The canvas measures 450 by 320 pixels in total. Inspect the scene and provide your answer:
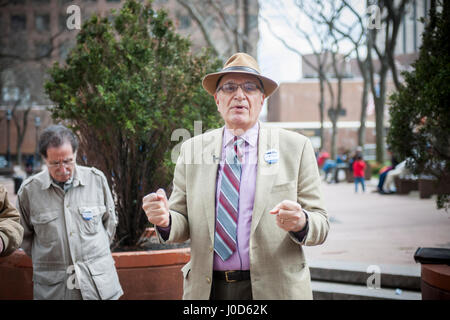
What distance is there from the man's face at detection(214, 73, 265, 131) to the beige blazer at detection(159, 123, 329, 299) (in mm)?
123

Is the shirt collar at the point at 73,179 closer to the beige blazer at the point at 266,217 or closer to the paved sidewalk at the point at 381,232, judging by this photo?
the beige blazer at the point at 266,217

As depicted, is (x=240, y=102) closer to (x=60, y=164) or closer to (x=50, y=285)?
(x=60, y=164)

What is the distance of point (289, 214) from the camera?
2.05 m

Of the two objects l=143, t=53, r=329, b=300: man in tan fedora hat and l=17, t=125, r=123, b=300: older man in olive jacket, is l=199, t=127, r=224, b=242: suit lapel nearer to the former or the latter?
l=143, t=53, r=329, b=300: man in tan fedora hat

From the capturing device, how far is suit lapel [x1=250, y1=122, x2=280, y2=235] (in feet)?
7.73

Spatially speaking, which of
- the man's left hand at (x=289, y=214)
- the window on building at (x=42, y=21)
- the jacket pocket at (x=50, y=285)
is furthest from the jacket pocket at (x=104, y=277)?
the window on building at (x=42, y=21)

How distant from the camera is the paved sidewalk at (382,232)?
675cm

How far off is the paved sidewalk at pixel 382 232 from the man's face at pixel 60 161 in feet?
13.3

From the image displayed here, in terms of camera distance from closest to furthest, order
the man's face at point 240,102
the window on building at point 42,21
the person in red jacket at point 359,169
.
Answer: the man's face at point 240,102 < the person in red jacket at point 359,169 < the window on building at point 42,21

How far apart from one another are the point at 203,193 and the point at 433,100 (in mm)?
3505

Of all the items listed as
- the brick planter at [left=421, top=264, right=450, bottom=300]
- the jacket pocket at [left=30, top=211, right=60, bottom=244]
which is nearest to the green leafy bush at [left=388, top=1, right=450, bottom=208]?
the brick planter at [left=421, top=264, right=450, bottom=300]
